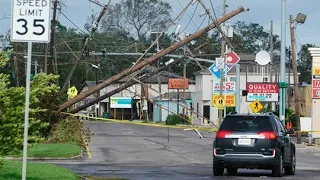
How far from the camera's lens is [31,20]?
12336 millimetres

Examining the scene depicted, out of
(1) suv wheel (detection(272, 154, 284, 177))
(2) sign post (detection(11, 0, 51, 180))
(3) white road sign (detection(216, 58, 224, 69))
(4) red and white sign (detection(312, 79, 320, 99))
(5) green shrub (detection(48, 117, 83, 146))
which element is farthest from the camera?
(4) red and white sign (detection(312, 79, 320, 99))

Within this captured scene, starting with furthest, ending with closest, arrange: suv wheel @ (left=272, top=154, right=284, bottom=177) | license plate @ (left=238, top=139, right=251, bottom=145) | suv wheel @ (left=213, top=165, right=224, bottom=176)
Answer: suv wheel @ (left=213, top=165, right=224, bottom=176) < suv wheel @ (left=272, top=154, right=284, bottom=177) < license plate @ (left=238, top=139, right=251, bottom=145)

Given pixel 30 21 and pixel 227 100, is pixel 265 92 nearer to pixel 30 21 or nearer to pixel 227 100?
pixel 227 100

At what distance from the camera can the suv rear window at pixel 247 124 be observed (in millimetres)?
20875

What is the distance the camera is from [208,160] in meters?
31.8

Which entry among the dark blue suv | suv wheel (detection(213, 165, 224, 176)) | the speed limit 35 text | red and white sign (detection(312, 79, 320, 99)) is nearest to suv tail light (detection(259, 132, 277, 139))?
the dark blue suv

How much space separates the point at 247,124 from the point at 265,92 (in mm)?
22603

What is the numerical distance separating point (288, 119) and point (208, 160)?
115 feet

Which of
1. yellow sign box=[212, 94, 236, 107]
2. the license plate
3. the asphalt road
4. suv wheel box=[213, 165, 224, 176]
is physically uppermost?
yellow sign box=[212, 94, 236, 107]

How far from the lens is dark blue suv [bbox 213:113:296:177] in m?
20.7

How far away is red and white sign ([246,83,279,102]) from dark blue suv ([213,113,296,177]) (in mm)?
21873

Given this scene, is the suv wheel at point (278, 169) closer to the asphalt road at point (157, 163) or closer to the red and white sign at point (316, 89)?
the asphalt road at point (157, 163)

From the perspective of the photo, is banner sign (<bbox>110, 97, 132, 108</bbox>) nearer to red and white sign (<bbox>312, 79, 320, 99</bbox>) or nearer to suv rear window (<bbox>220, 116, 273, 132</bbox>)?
red and white sign (<bbox>312, 79, 320, 99</bbox>)

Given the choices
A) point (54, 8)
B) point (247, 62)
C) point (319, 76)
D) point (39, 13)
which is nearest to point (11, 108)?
point (39, 13)
